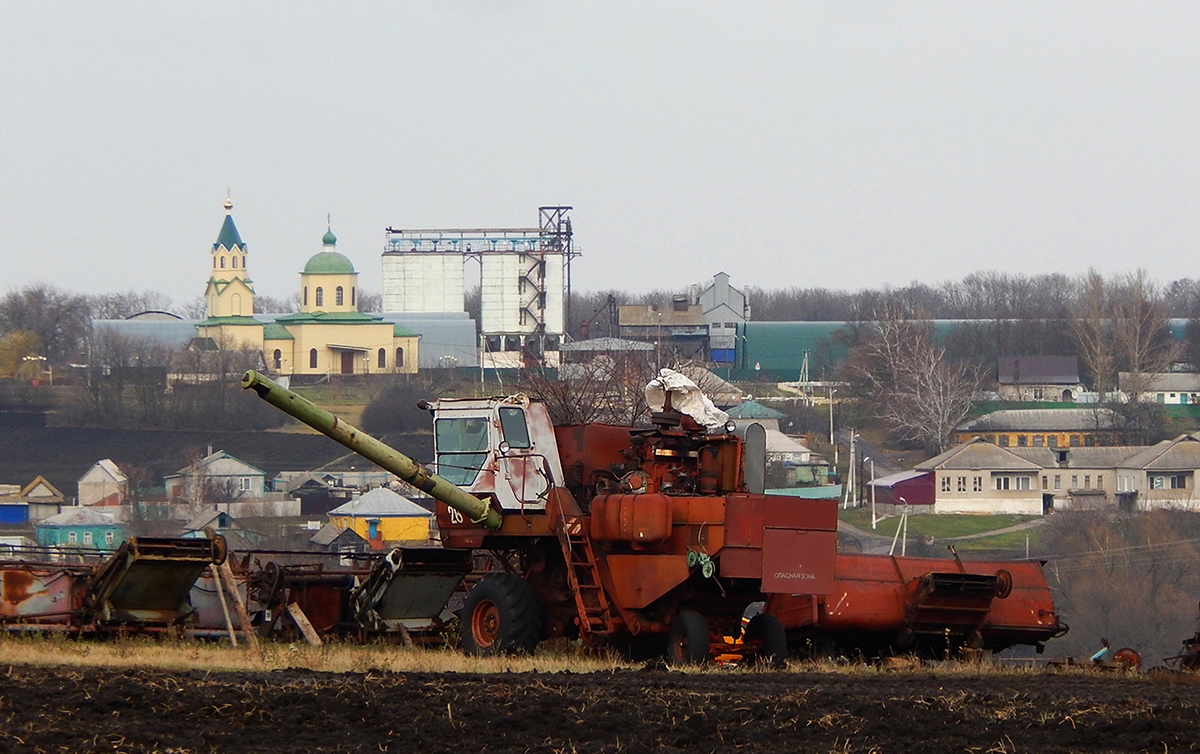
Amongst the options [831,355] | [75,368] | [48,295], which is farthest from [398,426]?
[48,295]

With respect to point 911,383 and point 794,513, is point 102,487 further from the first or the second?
point 794,513

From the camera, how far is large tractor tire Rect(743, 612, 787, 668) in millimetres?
20172

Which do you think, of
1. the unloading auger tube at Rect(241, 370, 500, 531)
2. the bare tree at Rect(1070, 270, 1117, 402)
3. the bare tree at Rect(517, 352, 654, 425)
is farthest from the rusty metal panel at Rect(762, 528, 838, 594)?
the bare tree at Rect(1070, 270, 1117, 402)

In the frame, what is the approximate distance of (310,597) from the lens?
897 inches

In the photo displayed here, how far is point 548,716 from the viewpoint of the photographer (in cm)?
1312

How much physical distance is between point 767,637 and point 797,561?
127 cm

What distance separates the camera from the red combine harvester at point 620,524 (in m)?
19.5

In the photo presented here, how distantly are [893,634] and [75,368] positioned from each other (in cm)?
13089

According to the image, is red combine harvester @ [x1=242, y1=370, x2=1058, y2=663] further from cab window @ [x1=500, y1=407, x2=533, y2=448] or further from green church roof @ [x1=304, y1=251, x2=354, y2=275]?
green church roof @ [x1=304, y1=251, x2=354, y2=275]

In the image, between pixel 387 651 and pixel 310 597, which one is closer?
pixel 387 651

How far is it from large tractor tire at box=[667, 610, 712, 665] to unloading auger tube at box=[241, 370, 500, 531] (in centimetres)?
307

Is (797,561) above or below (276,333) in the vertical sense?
below

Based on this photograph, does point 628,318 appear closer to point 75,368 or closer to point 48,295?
point 75,368

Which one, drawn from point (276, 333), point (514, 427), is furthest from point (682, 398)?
point (276, 333)
